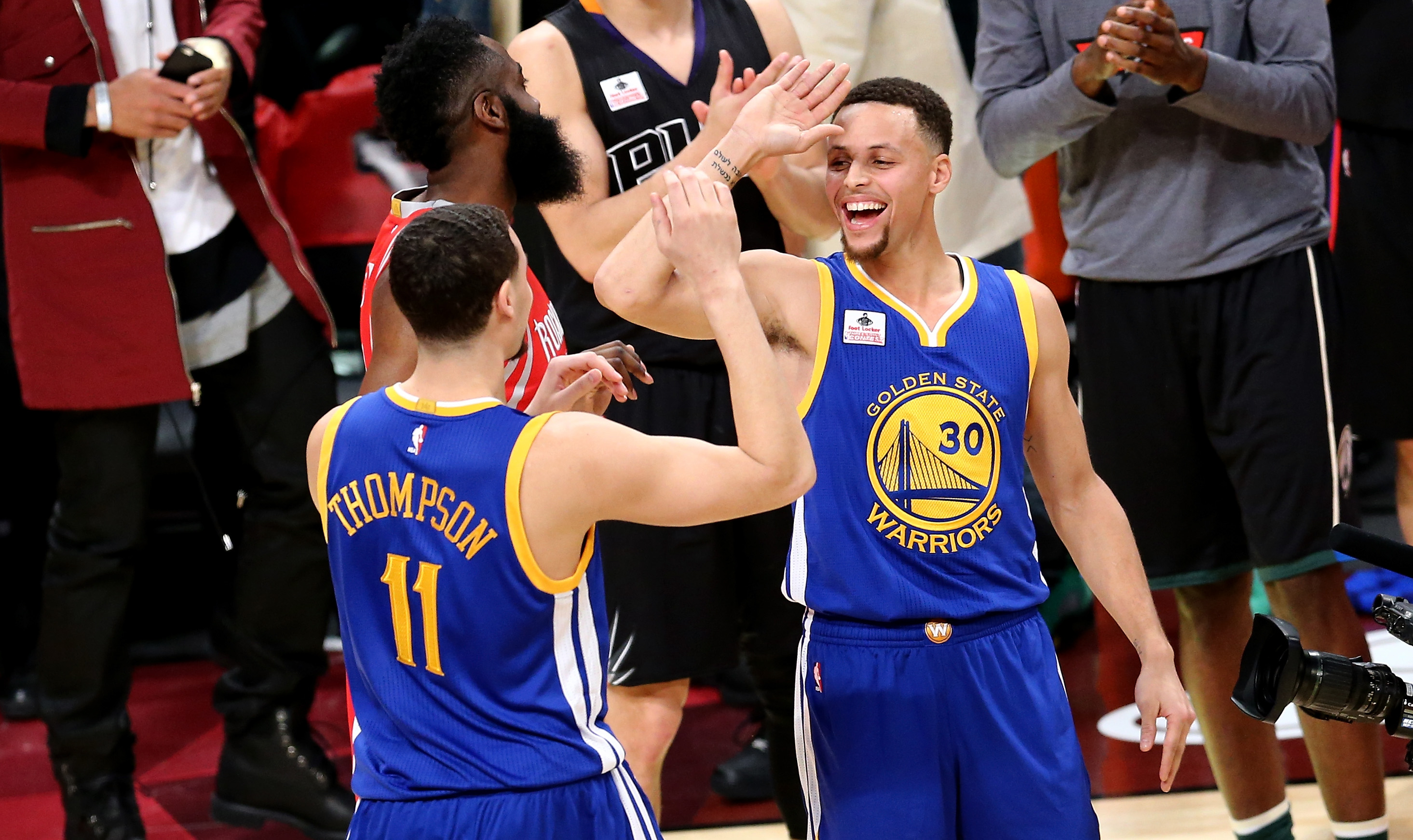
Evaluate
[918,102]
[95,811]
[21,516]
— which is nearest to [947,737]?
[918,102]

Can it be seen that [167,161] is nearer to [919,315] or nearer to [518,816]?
[919,315]

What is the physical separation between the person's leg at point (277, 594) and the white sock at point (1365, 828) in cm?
253

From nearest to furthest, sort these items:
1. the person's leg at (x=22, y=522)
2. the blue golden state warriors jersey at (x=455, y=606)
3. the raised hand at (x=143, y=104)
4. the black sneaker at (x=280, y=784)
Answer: the blue golden state warriors jersey at (x=455, y=606)
the raised hand at (x=143, y=104)
the black sneaker at (x=280, y=784)
the person's leg at (x=22, y=522)

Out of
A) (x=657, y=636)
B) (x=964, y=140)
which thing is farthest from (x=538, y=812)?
(x=964, y=140)

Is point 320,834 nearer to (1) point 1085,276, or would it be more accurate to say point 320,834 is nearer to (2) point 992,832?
(2) point 992,832

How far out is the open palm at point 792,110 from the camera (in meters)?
2.70

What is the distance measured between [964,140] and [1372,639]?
2282mm

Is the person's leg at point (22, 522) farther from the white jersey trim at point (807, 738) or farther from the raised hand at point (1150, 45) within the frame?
the raised hand at point (1150, 45)

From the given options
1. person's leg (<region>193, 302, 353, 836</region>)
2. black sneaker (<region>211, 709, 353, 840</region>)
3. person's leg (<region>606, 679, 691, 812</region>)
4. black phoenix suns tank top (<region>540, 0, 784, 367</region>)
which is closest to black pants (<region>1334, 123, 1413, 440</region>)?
black phoenix suns tank top (<region>540, 0, 784, 367</region>)

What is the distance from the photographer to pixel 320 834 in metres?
4.24

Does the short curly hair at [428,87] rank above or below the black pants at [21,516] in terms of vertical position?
above

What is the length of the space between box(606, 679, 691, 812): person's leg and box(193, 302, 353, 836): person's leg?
996mm

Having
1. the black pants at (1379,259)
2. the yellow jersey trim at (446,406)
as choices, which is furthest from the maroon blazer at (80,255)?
the black pants at (1379,259)

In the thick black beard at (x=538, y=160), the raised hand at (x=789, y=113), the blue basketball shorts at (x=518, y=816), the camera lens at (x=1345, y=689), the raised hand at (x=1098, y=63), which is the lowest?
the blue basketball shorts at (x=518, y=816)
